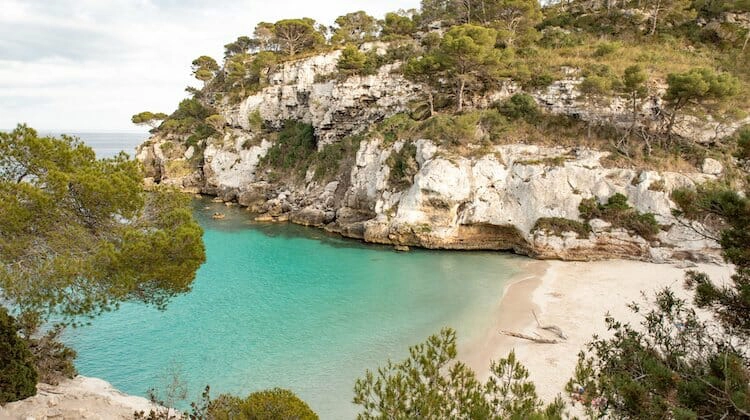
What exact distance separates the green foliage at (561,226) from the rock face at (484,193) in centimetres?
19

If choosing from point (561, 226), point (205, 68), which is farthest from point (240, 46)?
point (561, 226)

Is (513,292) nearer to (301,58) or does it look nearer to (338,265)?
(338,265)

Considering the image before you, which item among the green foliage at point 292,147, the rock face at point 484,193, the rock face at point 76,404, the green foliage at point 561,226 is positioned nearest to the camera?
the rock face at point 76,404

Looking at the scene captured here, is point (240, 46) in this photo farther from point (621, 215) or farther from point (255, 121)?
point (621, 215)

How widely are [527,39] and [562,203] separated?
61.9 feet

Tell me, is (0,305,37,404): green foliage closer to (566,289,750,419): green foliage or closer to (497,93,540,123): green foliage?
(566,289,750,419): green foliage

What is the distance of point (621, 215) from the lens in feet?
72.2

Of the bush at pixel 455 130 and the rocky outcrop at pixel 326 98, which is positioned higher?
the rocky outcrop at pixel 326 98

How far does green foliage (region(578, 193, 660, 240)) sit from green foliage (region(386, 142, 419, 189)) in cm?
1016

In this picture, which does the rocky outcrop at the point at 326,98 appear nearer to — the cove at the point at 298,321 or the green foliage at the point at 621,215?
the cove at the point at 298,321

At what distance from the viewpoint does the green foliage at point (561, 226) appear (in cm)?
2236

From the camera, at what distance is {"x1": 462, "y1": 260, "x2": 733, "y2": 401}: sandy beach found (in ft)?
40.0

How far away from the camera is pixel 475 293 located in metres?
18.0

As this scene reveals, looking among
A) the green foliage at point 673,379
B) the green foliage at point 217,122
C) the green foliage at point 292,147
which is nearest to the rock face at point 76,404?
the green foliage at point 673,379
